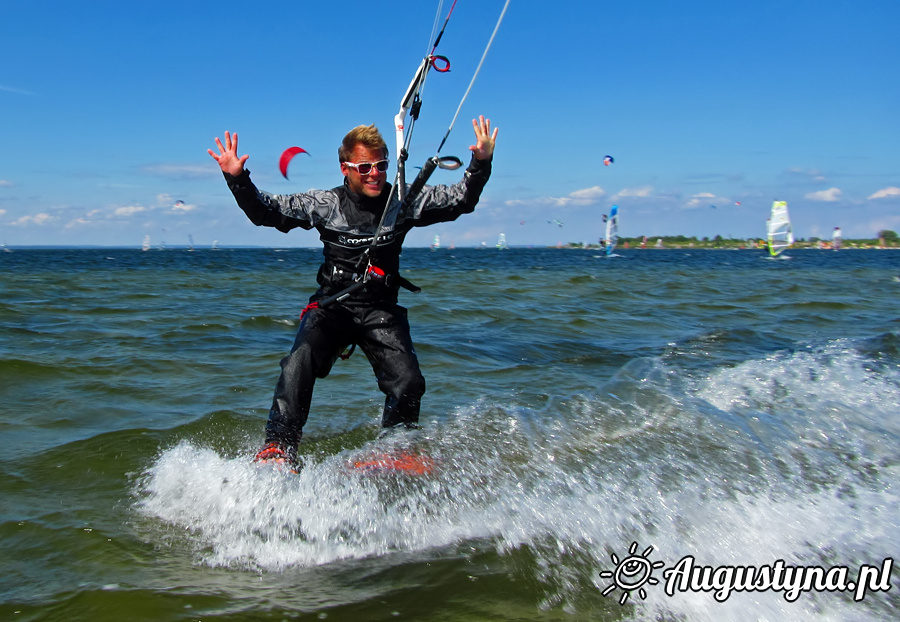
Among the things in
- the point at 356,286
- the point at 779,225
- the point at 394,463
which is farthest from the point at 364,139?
the point at 779,225

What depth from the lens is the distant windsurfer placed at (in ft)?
14.7

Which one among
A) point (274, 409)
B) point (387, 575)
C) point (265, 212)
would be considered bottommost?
point (387, 575)

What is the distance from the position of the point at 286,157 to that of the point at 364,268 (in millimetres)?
876

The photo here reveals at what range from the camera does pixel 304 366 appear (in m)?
4.41

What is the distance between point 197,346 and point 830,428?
25.3 ft

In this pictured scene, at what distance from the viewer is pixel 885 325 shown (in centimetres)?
1197

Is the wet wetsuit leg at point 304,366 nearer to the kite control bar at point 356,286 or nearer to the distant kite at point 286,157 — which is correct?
the kite control bar at point 356,286

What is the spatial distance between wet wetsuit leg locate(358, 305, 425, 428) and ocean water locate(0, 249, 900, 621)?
20 centimetres

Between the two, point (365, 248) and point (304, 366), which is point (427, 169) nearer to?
point (365, 248)

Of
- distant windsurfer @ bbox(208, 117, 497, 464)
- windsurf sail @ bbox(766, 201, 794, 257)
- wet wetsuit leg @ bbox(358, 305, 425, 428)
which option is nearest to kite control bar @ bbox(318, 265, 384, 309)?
distant windsurfer @ bbox(208, 117, 497, 464)

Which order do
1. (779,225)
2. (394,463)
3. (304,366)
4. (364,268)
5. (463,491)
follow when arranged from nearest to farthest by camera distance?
1. (463,491)
2. (394,463)
3. (304,366)
4. (364,268)
5. (779,225)

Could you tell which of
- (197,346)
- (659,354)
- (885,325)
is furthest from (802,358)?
(197,346)

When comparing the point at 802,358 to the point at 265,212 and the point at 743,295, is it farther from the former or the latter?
the point at 743,295

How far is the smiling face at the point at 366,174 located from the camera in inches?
177
